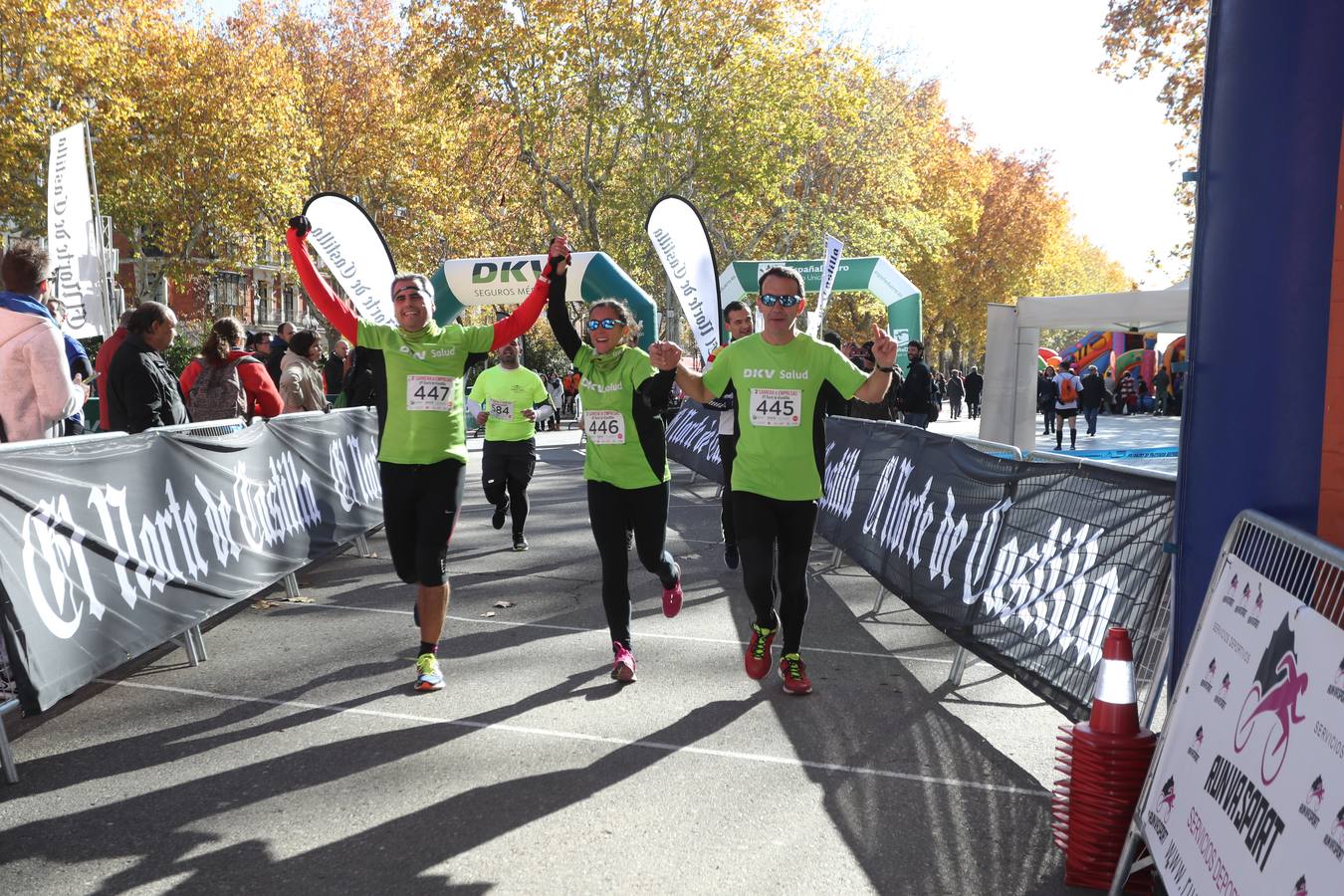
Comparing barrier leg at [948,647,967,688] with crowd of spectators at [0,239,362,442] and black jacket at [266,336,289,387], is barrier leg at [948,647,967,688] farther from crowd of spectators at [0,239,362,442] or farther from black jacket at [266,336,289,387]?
black jacket at [266,336,289,387]

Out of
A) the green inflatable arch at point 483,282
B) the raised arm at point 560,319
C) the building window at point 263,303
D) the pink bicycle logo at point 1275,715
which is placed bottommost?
the pink bicycle logo at point 1275,715

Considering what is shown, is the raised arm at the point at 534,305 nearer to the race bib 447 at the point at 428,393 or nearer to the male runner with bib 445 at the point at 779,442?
the race bib 447 at the point at 428,393

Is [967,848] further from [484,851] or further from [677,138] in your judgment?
[677,138]

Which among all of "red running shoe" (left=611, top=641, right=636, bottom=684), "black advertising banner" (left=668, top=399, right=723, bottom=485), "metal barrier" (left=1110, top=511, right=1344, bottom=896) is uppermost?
"metal barrier" (left=1110, top=511, right=1344, bottom=896)

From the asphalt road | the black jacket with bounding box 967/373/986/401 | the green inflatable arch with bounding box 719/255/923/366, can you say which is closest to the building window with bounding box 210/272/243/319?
the black jacket with bounding box 967/373/986/401

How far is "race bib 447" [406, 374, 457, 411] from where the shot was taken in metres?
5.46

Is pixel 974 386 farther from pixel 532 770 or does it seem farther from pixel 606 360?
pixel 532 770

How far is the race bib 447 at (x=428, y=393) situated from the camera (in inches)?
215

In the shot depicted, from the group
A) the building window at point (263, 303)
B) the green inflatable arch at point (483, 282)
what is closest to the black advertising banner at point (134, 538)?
the green inflatable arch at point (483, 282)

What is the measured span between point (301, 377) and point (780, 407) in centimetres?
636

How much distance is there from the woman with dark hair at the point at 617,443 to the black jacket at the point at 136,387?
3.00 m

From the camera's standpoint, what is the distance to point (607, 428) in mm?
5574

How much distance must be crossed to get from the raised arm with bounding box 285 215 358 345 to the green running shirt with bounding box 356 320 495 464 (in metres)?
0.08

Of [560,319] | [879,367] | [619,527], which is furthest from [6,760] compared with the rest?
[879,367]
